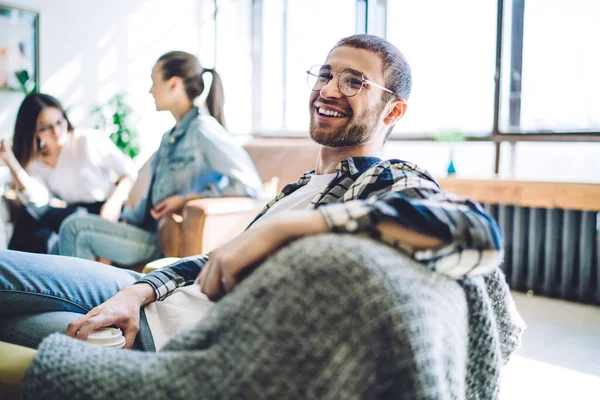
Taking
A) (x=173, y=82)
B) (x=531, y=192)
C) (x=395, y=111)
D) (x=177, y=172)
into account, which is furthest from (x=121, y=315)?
(x=531, y=192)

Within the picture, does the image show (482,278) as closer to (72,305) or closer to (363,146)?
(363,146)

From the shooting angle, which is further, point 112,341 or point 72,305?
point 72,305

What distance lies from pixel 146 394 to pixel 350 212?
33 cm

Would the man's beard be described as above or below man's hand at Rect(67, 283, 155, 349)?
above

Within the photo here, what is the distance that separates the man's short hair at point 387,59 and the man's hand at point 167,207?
1.31 meters

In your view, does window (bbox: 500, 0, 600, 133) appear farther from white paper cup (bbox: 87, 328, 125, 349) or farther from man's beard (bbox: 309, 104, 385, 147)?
white paper cup (bbox: 87, 328, 125, 349)

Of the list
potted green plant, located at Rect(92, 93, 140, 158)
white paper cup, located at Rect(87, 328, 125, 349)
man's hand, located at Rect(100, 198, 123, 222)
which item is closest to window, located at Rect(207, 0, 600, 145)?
potted green plant, located at Rect(92, 93, 140, 158)

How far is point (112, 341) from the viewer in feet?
3.15

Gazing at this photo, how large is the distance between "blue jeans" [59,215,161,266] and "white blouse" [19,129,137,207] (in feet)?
1.83

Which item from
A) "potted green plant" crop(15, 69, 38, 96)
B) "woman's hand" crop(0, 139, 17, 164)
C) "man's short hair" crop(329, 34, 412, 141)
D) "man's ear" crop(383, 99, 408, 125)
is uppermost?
"potted green plant" crop(15, 69, 38, 96)

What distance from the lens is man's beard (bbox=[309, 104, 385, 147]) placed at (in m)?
1.28

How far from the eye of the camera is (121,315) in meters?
1.05

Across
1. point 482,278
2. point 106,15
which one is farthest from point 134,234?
point 106,15

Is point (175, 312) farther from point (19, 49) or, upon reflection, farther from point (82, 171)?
point (19, 49)
